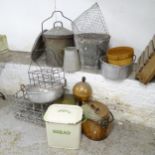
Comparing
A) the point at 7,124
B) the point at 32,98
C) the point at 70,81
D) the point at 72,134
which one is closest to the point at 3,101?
the point at 7,124

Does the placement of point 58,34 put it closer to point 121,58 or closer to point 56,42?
point 56,42

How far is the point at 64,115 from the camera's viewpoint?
182 cm

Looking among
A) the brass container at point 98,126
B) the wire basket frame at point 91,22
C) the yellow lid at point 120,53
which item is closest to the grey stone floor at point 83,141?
the brass container at point 98,126

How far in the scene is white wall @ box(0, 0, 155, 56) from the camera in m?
2.31

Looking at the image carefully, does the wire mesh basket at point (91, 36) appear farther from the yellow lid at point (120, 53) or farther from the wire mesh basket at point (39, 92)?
the wire mesh basket at point (39, 92)

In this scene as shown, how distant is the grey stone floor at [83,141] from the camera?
6.22 ft

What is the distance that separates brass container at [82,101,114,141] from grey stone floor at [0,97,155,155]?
0.05 m

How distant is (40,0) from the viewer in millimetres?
2539

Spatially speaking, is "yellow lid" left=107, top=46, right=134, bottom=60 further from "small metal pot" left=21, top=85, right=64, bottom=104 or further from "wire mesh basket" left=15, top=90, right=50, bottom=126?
"wire mesh basket" left=15, top=90, right=50, bottom=126

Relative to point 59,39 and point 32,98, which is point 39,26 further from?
point 32,98

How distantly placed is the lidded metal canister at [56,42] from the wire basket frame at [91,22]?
6.2 inches

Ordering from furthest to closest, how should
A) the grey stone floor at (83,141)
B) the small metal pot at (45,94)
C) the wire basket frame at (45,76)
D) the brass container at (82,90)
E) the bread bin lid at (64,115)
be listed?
the wire basket frame at (45,76)
the brass container at (82,90)
the small metal pot at (45,94)
the grey stone floor at (83,141)
the bread bin lid at (64,115)

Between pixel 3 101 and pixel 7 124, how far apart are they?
1.52 feet

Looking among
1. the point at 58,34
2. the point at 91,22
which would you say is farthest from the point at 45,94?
the point at 91,22
